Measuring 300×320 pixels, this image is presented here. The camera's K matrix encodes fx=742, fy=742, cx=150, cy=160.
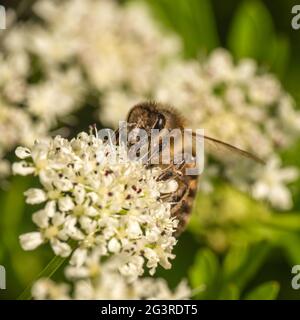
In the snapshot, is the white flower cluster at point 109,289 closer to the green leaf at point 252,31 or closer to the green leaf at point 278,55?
the green leaf at point 278,55

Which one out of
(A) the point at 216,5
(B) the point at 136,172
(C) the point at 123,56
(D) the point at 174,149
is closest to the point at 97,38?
(C) the point at 123,56

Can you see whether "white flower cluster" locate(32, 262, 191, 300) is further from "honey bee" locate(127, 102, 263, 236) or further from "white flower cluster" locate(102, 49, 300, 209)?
"white flower cluster" locate(102, 49, 300, 209)

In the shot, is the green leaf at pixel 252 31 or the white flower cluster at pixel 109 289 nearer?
the white flower cluster at pixel 109 289

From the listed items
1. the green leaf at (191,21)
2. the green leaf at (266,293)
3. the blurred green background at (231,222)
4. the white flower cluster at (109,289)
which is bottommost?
the green leaf at (266,293)

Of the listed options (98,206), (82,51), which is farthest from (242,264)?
(82,51)

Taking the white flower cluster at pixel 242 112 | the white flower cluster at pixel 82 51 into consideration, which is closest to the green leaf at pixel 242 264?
the white flower cluster at pixel 242 112

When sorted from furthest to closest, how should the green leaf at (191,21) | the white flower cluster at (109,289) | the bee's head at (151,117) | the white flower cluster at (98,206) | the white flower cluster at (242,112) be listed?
1. the green leaf at (191,21)
2. the white flower cluster at (242,112)
3. the white flower cluster at (109,289)
4. the bee's head at (151,117)
5. the white flower cluster at (98,206)

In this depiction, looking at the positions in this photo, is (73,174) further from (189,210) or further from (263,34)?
(263,34)
